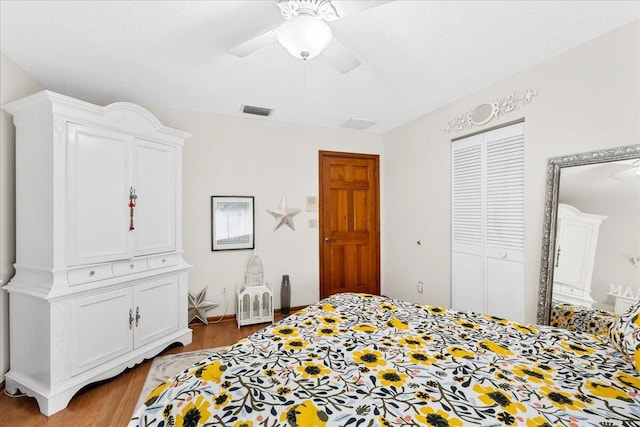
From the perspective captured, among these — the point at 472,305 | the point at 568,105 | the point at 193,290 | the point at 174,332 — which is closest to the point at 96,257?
the point at 174,332

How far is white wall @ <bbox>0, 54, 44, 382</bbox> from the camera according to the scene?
2201mm

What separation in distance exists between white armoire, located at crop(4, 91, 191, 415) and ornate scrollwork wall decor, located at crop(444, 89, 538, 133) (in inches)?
117

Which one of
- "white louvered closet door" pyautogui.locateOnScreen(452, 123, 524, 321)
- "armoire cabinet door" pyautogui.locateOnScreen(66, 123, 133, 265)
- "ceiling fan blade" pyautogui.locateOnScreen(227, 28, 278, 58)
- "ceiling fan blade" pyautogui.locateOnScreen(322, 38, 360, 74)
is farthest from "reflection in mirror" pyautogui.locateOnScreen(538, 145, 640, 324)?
"armoire cabinet door" pyautogui.locateOnScreen(66, 123, 133, 265)

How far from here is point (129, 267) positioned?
2.51 meters

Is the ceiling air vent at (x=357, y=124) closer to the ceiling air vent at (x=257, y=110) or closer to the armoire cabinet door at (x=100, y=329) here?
the ceiling air vent at (x=257, y=110)

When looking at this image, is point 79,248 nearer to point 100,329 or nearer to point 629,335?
point 100,329

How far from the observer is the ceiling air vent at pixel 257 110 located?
11.1 feet

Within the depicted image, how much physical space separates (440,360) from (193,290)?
2.96 metres

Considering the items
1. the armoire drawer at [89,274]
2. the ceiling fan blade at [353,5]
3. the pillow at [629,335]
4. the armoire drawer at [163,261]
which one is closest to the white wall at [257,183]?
the armoire drawer at [163,261]

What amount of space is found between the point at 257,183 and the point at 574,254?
10.3 feet

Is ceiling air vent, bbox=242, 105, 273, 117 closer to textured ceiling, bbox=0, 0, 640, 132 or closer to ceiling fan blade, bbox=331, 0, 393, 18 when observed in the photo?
textured ceiling, bbox=0, 0, 640, 132

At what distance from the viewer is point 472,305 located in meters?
3.06

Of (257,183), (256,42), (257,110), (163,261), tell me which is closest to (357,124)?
(257,110)

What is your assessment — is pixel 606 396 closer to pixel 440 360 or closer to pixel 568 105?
pixel 440 360
